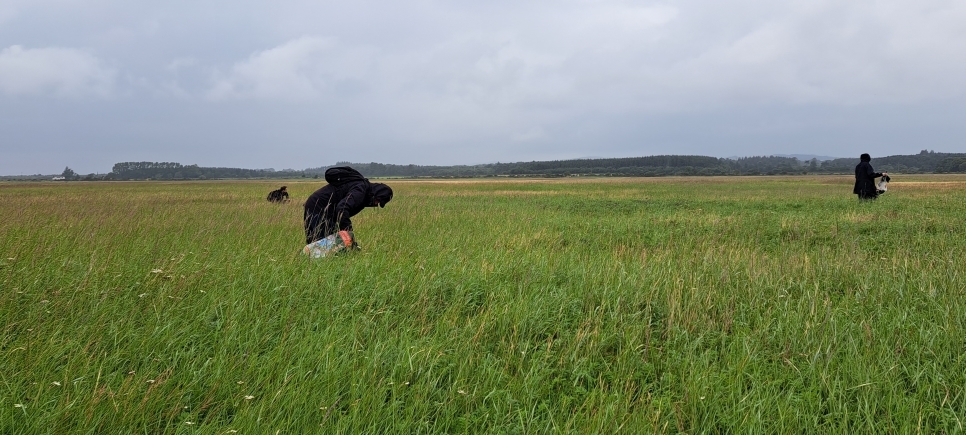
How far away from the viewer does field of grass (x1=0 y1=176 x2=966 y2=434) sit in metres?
2.57

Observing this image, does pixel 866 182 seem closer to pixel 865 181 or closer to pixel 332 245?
pixel 865 181

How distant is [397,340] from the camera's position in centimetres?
351

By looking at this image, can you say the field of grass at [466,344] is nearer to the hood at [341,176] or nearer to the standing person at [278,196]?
the hood at [341,176]

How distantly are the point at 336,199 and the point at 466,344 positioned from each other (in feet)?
12.4

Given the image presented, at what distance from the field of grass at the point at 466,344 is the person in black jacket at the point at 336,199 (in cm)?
77

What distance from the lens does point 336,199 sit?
6570mm

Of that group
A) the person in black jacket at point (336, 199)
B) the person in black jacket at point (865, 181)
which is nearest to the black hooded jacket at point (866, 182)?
the person in black jacket at point (865, 181)

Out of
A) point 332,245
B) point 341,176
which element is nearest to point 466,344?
point 332,245

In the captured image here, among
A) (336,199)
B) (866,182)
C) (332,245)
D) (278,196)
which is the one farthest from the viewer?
(278,196)

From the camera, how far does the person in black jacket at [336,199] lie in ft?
21.0

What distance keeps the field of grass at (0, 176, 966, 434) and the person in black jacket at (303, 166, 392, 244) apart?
770mm

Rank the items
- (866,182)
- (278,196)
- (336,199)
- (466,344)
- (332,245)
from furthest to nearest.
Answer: (278,196), (866,182), (336,199), (332,245), (466,344)

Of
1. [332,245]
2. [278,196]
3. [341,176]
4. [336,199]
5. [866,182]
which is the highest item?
[341,176]

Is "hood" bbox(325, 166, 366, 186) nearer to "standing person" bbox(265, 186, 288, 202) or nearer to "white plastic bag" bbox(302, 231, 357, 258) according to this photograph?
"white plastic bag" bbox(302, 231, 357, 258)
